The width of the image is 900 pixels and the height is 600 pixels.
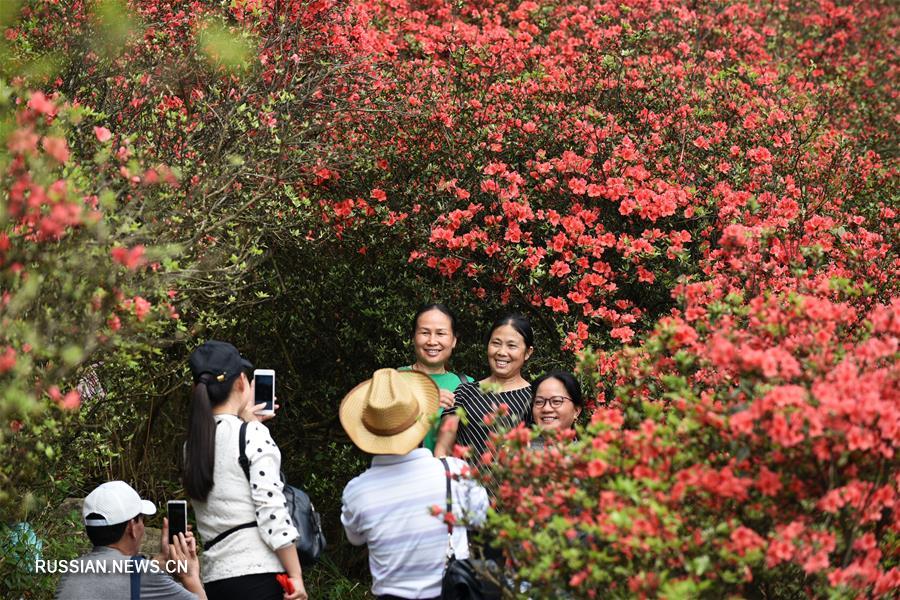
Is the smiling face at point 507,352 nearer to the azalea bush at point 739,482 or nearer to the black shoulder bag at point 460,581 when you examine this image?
the black shoulder bag at point 460,581

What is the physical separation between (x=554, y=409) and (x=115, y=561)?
1.95m

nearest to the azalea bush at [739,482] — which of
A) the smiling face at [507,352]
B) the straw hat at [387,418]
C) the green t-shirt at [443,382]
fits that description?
the straw hat at [387,418]

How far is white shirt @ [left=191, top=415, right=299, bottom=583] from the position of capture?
11.8 feet

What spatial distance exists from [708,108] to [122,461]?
15.4 ft

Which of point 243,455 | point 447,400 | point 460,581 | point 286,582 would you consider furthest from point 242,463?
point 447,400

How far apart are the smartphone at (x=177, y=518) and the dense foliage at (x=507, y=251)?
1.67ft

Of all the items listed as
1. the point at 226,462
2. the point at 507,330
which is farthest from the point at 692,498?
the point at 507,330

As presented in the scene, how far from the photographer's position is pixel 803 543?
2791 mm

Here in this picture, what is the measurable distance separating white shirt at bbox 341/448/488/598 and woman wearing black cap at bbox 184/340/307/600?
0.28 metres

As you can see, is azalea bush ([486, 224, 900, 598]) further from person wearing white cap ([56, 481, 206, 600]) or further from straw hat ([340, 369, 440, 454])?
person wearing white cap ([56, 481, 206, 600])

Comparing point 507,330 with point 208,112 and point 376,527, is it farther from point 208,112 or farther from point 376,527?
point 208,112

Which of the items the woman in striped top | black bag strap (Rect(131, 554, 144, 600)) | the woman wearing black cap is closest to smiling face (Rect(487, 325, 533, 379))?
the woman in striped top

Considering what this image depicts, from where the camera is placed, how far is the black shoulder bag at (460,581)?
11.5 ft

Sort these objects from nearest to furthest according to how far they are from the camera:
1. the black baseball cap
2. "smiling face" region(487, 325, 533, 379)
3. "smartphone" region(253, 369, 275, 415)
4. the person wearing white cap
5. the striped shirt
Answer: the person wearing white cap, the black baseball cap, "smartphone" region(253, 369, 275, 415), the striped shirt, "smiling face" region(487, 325, 533, 379)
